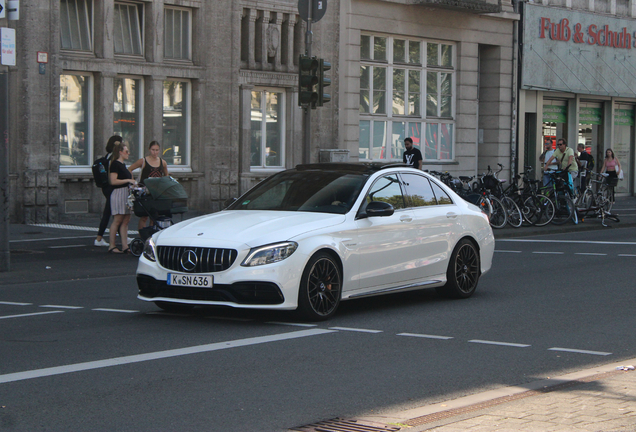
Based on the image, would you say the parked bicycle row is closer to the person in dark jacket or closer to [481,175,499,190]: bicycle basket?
[481,175,499,190]: bicycle basket

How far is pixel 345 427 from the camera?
17.6 feet

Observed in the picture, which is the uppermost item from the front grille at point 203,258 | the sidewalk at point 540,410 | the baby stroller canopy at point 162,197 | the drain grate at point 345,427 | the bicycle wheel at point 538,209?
the baby stroller canopy at point 162,197

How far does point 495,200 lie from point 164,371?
51.4 feet

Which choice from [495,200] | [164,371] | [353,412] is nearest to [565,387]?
[353,412]

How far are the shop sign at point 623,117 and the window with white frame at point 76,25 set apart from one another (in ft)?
75.4

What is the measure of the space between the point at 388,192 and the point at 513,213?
1229 cm

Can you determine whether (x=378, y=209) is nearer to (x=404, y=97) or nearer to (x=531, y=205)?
(x=531, y=205)

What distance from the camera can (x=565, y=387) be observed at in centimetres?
627

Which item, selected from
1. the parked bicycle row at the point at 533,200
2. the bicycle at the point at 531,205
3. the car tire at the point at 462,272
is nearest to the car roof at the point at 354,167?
the car tire at the point at 462,272

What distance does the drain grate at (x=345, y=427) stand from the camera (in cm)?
528

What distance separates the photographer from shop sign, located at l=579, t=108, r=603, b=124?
118 ft

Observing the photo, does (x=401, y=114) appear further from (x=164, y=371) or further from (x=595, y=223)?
(x=164, y=371)

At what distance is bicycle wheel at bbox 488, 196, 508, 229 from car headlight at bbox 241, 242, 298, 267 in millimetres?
13589

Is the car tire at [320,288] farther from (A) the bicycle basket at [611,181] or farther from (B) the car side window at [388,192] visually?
(A) the bicycle basket at [611,181]
